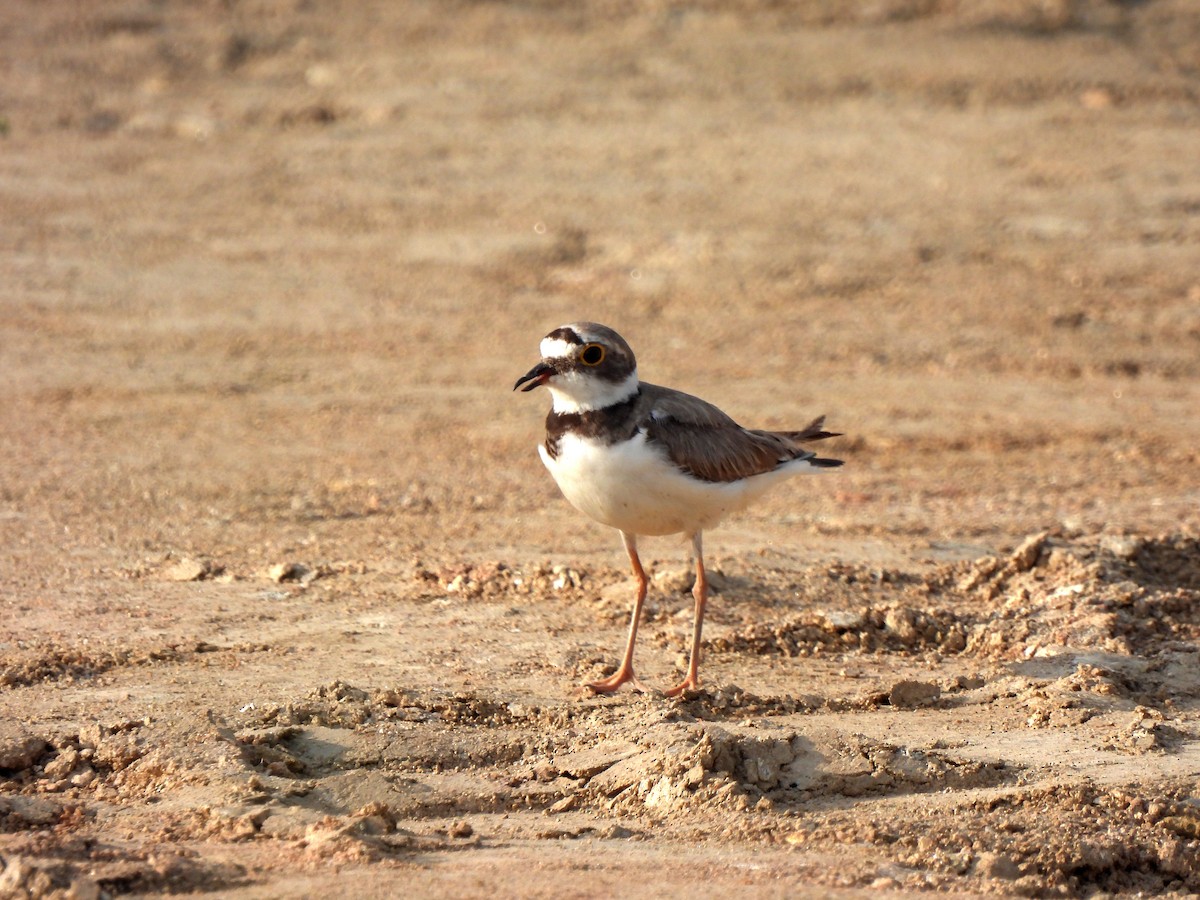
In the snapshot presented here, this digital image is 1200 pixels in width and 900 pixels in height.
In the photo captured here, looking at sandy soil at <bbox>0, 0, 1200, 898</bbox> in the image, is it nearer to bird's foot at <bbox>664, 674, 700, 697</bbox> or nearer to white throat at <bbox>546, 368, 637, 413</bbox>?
bird's foot at <bbox>664, 674, 700, 697</bbox>

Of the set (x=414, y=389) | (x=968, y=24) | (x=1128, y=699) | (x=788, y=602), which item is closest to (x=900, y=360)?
(x=414, y=389)

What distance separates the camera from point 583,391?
221 inches

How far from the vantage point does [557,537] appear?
7.37 meters

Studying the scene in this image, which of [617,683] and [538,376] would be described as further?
[617,683]

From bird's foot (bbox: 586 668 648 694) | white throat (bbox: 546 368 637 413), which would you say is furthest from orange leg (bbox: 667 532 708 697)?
white throat (bbox: 546 368 637 413)

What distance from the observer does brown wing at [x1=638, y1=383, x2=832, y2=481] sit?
5.70 m

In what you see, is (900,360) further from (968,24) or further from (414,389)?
(968,24)

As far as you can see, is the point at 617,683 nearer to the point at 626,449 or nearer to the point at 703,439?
the point at 626,449

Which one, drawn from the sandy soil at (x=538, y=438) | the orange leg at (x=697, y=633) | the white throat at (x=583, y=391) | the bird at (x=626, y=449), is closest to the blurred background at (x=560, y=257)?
the sandy soil at (x=538, y=438)

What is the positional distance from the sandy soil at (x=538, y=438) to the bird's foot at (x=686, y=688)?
Answer: 0.59 feet

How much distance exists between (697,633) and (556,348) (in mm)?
1197

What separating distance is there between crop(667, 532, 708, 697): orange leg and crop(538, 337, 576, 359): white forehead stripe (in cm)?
97

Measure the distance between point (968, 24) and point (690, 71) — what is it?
2891mm

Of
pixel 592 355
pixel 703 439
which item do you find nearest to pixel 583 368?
pixel 592 355
